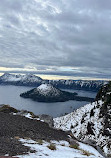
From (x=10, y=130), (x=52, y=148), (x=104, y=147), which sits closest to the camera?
(x=52, y=148)

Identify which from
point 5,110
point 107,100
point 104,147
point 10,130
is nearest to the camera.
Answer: point 10,130

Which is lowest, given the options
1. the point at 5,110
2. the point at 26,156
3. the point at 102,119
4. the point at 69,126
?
the point at 69,126

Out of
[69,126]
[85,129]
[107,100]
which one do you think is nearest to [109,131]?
[85,129]

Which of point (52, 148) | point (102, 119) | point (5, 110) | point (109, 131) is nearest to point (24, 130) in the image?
point (52, 148)

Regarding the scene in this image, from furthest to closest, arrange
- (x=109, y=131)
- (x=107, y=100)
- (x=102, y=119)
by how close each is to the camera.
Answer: (x=107, y=100) < (x=102, y=119) < (x=109, y=131)

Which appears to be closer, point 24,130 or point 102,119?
point 24,130

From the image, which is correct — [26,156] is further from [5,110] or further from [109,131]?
[109,131]

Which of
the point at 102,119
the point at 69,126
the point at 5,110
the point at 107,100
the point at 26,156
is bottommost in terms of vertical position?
the point at 69,126

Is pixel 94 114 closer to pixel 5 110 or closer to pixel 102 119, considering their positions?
pixel 102 119

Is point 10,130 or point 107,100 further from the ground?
point 10,130
